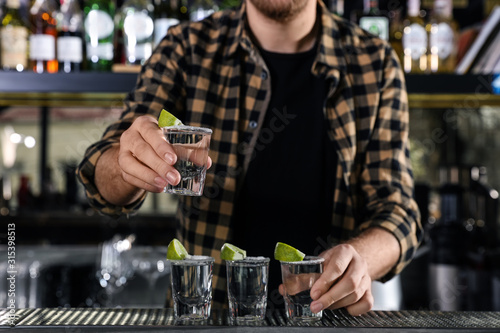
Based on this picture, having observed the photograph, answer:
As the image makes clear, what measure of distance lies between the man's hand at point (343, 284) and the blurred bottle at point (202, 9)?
4.28ft

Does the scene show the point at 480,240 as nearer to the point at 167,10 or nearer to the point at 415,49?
the point at 415,49

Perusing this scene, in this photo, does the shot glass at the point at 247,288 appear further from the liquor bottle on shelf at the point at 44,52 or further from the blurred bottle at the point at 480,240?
the blurred bottle at the point at 480,240

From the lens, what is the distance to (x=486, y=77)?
6.36 ft

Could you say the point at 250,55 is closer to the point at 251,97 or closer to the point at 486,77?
the point at 251,97

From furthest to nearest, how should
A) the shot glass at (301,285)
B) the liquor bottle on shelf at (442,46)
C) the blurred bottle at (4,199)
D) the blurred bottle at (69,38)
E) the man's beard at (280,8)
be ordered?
1. the blurred bottle at (4,199)
2. the liquor bottle on shelf at (442,46)
3. the blurred bottle at (69,38)
4. the man's beard at (280,8)
5. the shot glass at (301,285)

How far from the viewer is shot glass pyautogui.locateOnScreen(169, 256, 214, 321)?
37.5 inches

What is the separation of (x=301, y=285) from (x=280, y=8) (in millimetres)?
752

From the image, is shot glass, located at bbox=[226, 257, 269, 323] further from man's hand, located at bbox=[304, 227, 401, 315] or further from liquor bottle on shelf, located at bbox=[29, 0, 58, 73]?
liquor bottle on shelf, located at bbox=[29, 0, 58, 73]

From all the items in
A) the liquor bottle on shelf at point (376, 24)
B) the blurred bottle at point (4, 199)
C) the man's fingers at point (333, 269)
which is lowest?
the blurred bottle at point (4, 199)

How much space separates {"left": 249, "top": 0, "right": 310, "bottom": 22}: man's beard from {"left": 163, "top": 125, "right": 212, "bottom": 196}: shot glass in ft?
1.98

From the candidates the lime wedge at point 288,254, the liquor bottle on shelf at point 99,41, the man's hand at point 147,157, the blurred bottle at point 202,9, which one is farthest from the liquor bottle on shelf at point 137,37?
the lime wedge at point 288,254

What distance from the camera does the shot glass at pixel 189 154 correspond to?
3.16 ft

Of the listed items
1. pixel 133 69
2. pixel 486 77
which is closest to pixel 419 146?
pixel 486 77

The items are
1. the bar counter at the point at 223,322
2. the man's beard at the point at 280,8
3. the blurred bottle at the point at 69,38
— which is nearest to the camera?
the bar counter at the point at 223,322
